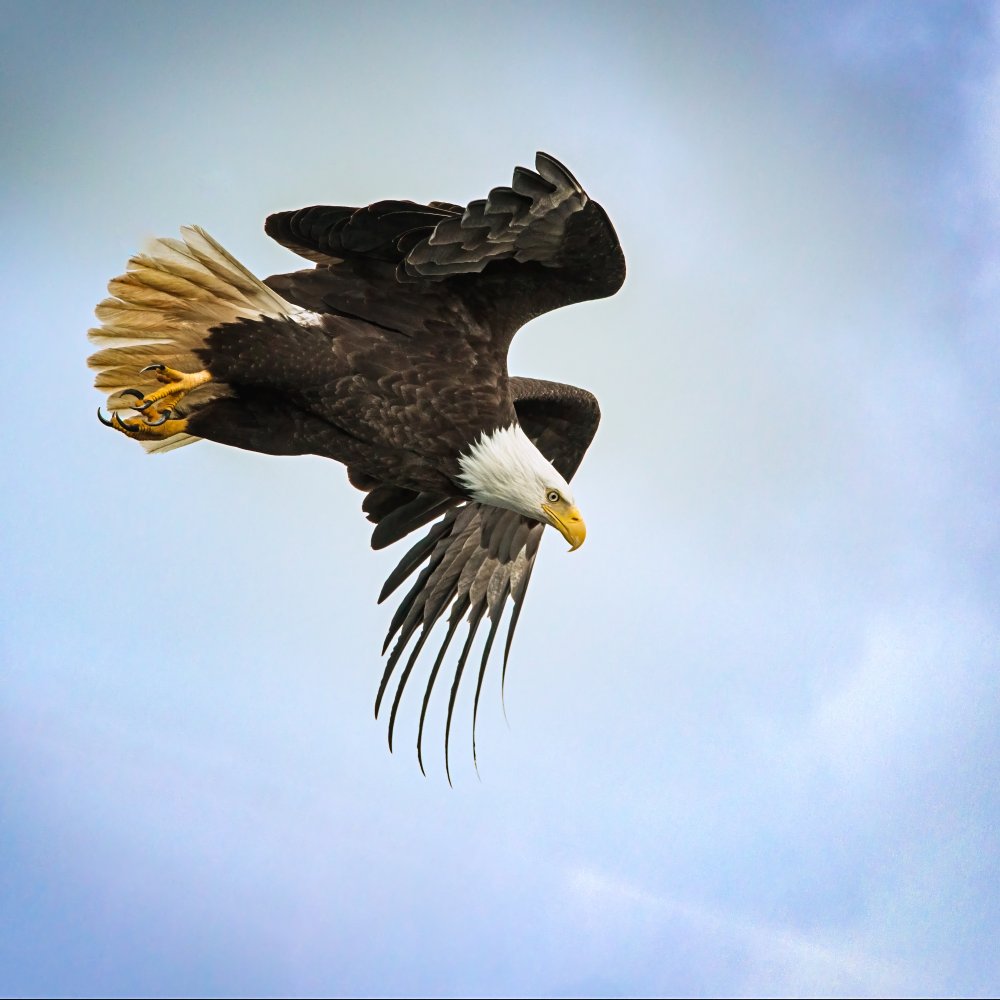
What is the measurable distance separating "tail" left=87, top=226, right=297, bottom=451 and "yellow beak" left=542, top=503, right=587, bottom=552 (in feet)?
5.63

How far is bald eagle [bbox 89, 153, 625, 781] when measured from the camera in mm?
6973

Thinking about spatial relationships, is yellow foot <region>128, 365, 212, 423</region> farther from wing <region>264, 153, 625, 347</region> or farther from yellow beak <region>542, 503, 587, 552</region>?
yellow beak <region>542, 503, 587, 552</region>

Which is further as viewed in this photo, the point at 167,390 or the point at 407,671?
the point at 407,671

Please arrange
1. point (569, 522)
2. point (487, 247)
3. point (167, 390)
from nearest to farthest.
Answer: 1. point (487, 247)
2. point (167, 390)
3. point (569, 522)

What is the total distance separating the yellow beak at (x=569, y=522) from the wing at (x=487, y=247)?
0.92 m

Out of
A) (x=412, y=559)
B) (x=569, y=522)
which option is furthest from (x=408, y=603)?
(x=569, y=522)

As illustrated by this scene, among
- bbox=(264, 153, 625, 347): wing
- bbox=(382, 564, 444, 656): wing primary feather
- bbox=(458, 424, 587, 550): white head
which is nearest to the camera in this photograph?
bbox=(264, 153, 625, 347): wing

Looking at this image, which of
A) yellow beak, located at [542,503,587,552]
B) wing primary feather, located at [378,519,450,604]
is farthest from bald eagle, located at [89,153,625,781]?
wing primary feather, located at [378,519,450,604]

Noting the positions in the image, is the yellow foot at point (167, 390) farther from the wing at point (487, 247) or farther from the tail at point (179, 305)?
the wing at point (487, 247)

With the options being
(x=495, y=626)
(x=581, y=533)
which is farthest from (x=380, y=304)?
(x=495, y=626)

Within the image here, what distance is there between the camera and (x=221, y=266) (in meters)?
6.98

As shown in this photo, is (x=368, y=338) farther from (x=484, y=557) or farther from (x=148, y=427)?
(x=484, y=557)

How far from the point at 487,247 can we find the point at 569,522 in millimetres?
1574

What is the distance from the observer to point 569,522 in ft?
24.8
